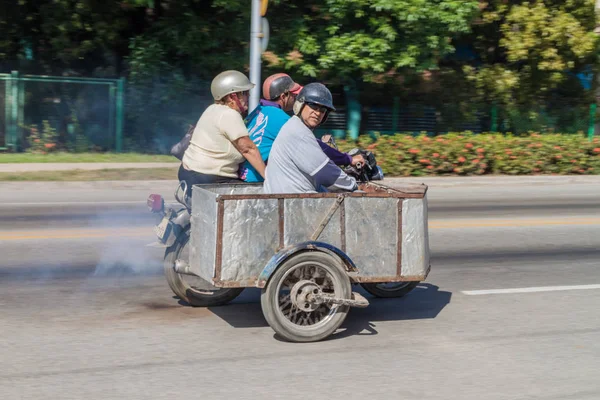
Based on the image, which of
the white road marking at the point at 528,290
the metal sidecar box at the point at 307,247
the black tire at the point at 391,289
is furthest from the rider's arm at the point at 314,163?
the white road marking at the point at 528,290

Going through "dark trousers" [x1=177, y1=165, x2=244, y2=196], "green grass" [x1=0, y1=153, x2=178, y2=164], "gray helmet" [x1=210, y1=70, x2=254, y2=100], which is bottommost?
"green grass" [x1=0, y1=153, x2=178, y2=164]

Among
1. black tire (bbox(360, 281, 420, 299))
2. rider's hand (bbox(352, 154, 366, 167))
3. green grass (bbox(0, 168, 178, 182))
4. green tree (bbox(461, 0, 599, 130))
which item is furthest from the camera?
green tree (bbox(461, 0, 599, 130))

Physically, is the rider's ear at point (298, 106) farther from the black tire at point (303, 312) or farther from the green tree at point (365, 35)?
the green tree at point (365, 35)

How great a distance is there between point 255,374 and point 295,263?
950 mm

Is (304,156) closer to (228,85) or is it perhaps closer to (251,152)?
(251,152)

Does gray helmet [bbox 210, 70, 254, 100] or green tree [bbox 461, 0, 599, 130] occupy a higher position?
green tree [bbox 461, 0, 599, 130]

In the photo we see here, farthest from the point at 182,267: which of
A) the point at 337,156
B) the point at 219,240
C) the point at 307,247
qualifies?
the point at 337,156

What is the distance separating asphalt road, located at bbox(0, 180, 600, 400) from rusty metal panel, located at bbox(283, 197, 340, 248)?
0.74 meters

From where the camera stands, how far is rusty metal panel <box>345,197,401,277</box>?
6.21 metres

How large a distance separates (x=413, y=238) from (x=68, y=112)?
604 inches

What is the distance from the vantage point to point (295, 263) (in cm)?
596

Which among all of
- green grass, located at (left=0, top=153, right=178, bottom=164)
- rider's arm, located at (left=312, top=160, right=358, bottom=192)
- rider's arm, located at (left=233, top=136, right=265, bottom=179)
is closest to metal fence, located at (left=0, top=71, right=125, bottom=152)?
green grass, located at (left=0, top=153, right=178, bottom=164)

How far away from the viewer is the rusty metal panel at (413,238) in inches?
249

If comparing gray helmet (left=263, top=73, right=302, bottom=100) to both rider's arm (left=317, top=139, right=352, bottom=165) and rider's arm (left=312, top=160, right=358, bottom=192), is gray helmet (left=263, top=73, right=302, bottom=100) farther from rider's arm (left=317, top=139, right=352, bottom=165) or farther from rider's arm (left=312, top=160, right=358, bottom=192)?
rider's arm (left=312, top=160, right=358, bottom=192)
